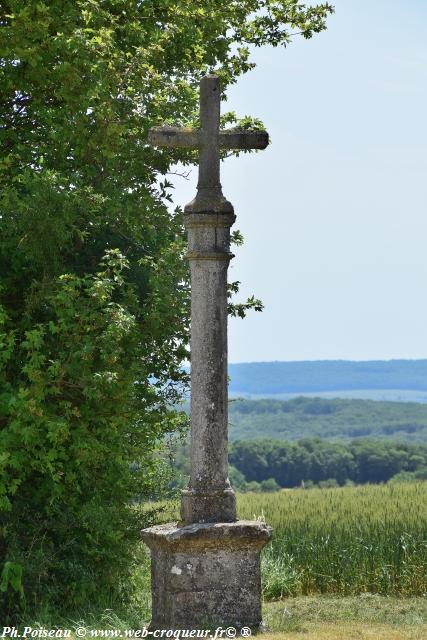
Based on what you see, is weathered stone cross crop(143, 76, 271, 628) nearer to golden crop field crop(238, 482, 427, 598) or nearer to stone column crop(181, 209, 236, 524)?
stone column crop(181, 209, 236, 524)

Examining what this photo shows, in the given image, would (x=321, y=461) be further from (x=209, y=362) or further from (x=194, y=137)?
(x=209, y=362)

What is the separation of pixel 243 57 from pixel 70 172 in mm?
4690

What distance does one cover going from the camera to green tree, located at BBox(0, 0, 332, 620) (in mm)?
12469

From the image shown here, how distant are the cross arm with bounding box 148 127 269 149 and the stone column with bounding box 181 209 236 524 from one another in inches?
36.5

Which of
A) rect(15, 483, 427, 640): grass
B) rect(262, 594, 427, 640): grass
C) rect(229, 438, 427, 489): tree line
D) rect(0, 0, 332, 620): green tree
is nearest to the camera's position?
rect(262, 594, 427, 640): grass

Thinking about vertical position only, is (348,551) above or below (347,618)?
above

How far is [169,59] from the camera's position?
1596 cm

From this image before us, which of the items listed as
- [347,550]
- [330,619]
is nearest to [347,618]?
[330,619]

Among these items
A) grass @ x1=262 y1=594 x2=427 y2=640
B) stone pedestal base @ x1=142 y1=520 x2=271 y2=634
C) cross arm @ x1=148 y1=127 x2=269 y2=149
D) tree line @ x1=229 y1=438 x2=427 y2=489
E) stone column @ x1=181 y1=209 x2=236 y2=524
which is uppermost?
cross arm @ x1=148 y1=127 x2=269 y2=149

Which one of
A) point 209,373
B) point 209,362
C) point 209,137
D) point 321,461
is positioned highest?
point 209,137

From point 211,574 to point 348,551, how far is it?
6.21 meters

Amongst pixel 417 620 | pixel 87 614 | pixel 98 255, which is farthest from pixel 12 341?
pixel 417 620

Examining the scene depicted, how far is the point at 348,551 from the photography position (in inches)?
636

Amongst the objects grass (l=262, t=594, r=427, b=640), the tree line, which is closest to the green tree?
grass (l=262, t=594, r=427, b=640)
